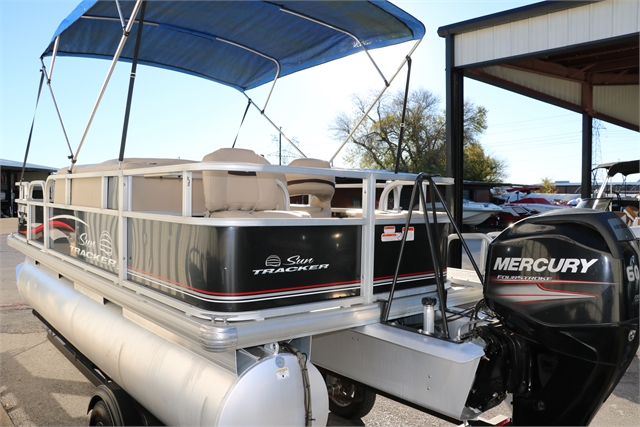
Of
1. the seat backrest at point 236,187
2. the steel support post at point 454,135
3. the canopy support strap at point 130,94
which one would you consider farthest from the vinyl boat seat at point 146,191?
the steel support post at point 454,135

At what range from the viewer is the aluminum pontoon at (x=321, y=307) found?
2.27 meters

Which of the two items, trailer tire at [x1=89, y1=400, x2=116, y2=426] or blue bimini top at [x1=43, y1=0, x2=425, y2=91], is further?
blue bimini top at [x1=43, y1=0, x2=425, y2=91]

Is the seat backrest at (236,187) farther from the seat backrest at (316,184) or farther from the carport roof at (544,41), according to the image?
the carport roof at (544,41)

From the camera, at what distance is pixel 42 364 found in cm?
484

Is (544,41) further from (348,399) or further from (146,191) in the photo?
(146,191)

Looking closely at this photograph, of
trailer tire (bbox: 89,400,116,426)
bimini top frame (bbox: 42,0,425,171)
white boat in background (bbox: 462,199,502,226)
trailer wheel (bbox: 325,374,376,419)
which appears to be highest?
bimini top frame (bbox: 42,0,425,171)

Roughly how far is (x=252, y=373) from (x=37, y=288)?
3.46 m

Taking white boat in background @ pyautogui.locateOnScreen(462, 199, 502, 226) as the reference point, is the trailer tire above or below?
below

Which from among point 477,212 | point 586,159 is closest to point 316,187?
point 586,159

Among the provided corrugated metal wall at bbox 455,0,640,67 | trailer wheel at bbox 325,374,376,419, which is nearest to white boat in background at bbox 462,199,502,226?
corrugated metal wall at bbox 455,0,640,67

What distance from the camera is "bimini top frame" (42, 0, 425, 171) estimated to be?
4.00 m

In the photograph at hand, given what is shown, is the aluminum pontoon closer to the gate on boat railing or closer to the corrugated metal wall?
the gate on boat railing

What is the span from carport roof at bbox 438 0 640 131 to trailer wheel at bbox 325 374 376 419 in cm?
551

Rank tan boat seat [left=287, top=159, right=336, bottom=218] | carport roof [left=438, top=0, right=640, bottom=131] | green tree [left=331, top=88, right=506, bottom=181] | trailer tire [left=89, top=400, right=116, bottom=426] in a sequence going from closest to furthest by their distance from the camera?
trailer tire [left=89, top=400, right=116, bottom=426]
tan boat seat [left=287, top=159, right=336, bottom=218]
carport roof [left=438, top=0, right=640, bottom=131]
green tree [left=331, top=88, right=506, bottom=181]
